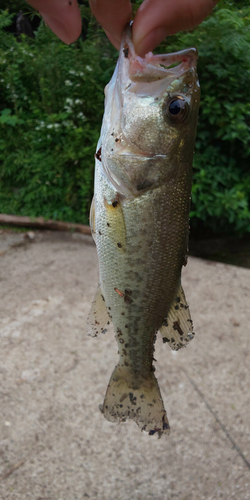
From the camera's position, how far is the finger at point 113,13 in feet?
3.22

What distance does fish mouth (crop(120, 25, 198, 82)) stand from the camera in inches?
39.7

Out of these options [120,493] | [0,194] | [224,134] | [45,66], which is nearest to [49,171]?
[0,194]


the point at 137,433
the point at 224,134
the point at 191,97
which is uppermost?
the point at 191,97

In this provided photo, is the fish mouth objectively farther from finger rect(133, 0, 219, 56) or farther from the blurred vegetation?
the blurred vegetation

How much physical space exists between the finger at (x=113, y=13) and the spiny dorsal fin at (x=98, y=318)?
36.4 inches

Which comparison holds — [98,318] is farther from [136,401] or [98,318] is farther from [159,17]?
[159,17]

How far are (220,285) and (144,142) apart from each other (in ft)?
10.1

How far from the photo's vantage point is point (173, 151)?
3.50 feet

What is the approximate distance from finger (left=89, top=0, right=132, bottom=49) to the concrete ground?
93.8 inches

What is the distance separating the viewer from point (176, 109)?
1.04m

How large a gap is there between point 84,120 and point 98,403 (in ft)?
12.9

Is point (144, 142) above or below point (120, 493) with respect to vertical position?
above

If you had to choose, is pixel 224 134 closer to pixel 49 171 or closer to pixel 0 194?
pixel 49 171

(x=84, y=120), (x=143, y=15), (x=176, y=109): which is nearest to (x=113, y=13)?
(x=143, y=15)
